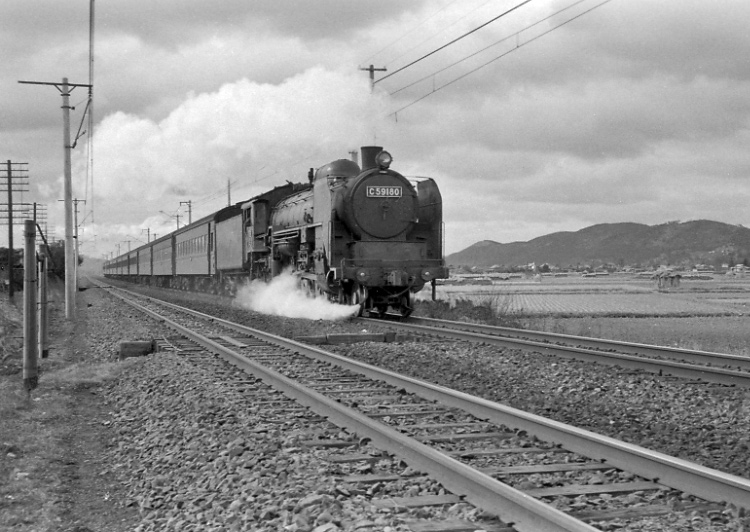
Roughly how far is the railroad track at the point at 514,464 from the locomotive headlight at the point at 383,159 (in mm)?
9658

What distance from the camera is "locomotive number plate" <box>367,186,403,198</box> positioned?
16.7 m

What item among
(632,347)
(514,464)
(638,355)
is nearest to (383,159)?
(632,347)

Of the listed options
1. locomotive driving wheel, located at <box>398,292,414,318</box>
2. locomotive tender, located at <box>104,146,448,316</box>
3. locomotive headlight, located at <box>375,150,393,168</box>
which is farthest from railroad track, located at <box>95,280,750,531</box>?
locomotive driving wheel, located at <box>398,292,414,318</box>

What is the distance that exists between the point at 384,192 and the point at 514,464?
39.9 feet

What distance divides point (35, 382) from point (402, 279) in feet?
28.1

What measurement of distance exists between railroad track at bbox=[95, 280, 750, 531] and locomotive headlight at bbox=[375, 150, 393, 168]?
9.66 metres

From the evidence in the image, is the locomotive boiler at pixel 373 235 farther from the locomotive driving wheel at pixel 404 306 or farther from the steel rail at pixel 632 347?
the steel rail at pixel 632 347

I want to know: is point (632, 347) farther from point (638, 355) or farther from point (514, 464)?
point (514, 464)

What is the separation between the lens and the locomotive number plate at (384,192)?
16672 millimetres

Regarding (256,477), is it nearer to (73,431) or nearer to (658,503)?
(658,503)

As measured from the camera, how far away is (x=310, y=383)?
8.30 meters

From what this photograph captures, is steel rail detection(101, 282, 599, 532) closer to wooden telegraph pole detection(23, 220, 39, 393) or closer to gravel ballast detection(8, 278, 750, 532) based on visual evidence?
gravel ballast detection(8, 278, 750, 532)

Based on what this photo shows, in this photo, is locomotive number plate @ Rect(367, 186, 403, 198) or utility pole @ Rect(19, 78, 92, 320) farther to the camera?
utility pole @ Rect(19, 78, 92, 320)

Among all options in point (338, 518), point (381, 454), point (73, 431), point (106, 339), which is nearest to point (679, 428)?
point (381, 454)
